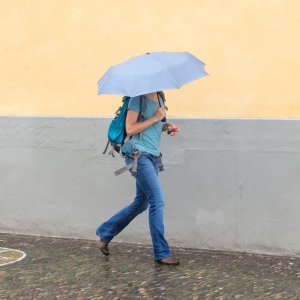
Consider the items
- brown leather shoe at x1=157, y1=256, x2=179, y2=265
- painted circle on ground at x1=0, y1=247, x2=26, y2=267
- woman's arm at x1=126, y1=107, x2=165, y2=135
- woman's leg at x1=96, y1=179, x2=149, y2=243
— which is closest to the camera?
woman's arm at x1=126, y1=107, x2=165, y2=135

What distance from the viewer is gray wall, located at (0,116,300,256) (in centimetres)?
575

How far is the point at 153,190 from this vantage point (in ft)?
17.7

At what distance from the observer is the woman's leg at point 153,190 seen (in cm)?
538

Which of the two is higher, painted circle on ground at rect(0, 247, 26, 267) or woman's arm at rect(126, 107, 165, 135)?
woman's arm at rect(126, 107, 165, 135)

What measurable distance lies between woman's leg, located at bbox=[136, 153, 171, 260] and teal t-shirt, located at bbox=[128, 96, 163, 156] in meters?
0.07

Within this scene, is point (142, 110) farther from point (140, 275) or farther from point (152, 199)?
point (140, 275)

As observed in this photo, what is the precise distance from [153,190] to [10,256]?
1665 millimetres

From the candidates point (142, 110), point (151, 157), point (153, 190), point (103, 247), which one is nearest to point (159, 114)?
point (142, 110)

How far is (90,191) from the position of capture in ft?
21.5

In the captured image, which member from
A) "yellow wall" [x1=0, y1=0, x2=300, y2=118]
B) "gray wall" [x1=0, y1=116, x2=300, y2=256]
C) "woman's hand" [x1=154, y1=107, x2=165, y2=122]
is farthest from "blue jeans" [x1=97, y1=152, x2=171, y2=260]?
"yellow wall" [x1=0, y1=0, x2=300, y2=118]

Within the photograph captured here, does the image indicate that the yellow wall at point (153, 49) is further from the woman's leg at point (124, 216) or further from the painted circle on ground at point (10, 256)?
the painted circle on ground at point (10, 256)

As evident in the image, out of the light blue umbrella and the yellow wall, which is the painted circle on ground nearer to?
the yellow wall

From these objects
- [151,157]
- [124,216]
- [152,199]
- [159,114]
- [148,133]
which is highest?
[159,114]

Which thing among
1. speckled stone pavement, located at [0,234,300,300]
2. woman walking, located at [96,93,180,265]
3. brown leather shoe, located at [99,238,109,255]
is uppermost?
woman walking, located at [96,93,180,265]
